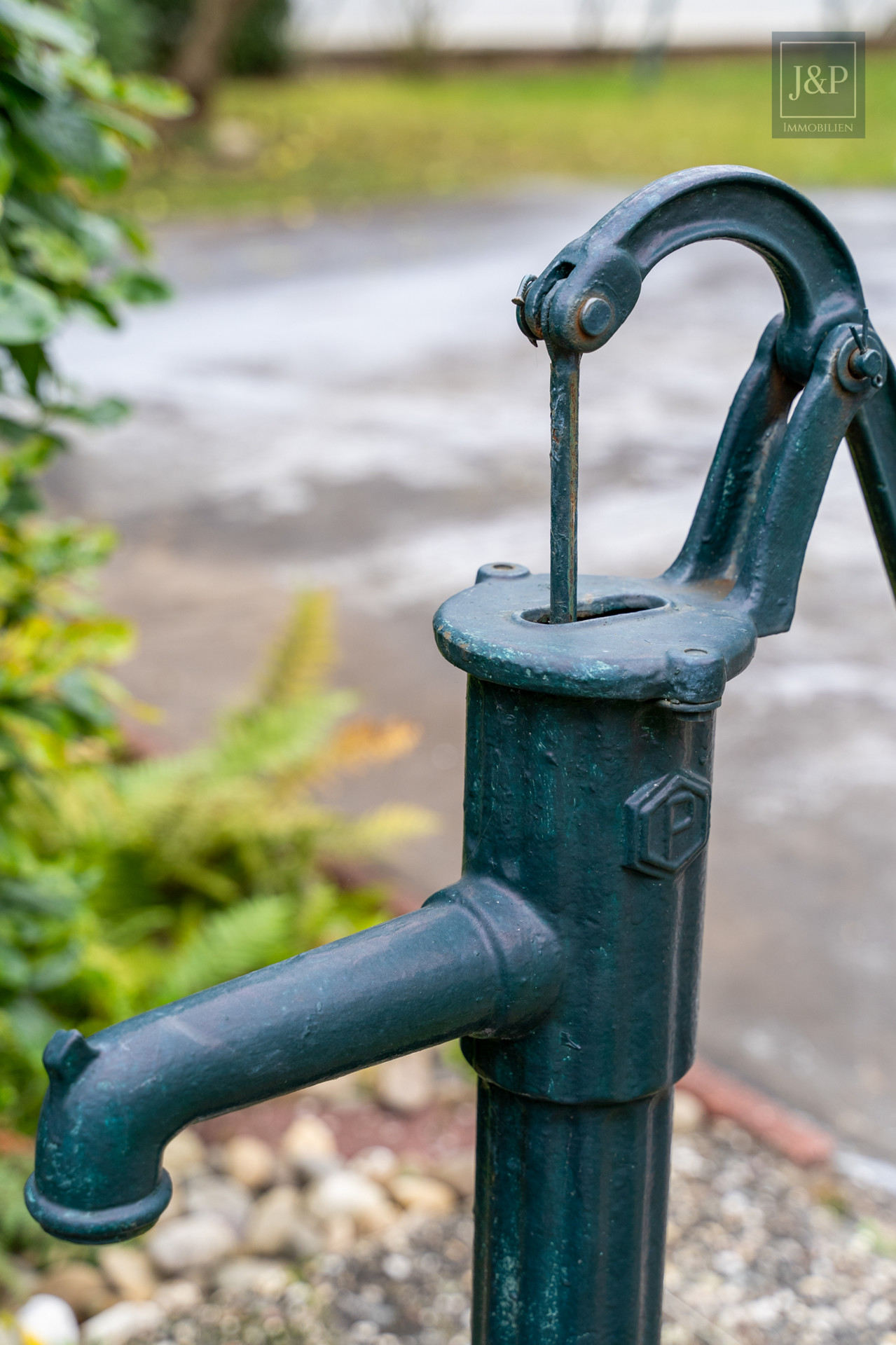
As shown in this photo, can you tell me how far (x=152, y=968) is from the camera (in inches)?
105

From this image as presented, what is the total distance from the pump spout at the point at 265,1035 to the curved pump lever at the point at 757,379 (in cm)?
23

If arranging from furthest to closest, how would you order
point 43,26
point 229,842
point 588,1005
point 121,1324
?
point 229,842
point 121,1324
point 43,26
point 588,1005

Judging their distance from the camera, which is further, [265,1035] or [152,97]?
[152,97]

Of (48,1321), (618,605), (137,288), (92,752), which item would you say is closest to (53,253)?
(137,288)

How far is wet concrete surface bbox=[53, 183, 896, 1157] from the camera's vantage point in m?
2.90

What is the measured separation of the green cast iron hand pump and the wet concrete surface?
1519 mm

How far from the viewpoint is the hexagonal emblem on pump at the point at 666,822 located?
892 millimetres

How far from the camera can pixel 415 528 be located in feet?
17.1

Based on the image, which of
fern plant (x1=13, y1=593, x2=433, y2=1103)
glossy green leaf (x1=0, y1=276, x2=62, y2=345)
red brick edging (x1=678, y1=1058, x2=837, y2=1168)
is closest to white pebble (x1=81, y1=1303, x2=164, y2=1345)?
fern plant (x1=13, y1=593, x2=433, y2=1103)

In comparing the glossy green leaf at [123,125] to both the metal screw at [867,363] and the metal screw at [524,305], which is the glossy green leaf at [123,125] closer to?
the metal screw at [524,305]

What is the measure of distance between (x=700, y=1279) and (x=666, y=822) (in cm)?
133

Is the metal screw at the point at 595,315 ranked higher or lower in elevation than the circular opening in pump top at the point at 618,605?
higher

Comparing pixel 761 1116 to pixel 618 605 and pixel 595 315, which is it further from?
pixel 595 315

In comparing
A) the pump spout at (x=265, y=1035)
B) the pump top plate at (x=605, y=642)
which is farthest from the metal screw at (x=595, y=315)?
the pump spout at (x=265, y=1035)
